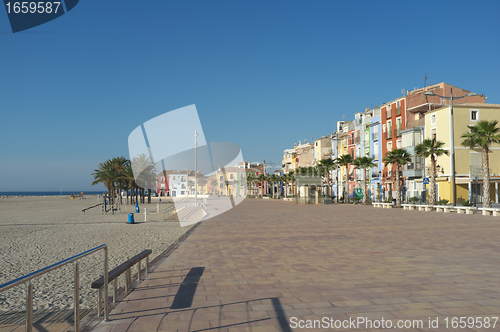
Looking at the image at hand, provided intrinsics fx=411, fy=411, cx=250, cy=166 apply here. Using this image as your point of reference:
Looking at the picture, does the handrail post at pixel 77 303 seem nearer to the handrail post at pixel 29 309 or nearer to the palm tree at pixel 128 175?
the handrail post at pixel 29 309

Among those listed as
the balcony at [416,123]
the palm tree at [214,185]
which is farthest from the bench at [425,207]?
the palm tree at [214,185]

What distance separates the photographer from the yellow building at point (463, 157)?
41.1 metres

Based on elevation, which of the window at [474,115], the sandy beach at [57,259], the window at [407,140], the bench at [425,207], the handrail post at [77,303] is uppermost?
the window at [474,115]

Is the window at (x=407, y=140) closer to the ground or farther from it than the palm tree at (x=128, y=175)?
farther from it

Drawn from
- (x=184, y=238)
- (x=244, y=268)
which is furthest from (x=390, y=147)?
(x=244, y=268)

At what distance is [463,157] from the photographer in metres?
41.6

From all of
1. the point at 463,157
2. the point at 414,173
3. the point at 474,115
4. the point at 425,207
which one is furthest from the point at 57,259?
the point at 414,173

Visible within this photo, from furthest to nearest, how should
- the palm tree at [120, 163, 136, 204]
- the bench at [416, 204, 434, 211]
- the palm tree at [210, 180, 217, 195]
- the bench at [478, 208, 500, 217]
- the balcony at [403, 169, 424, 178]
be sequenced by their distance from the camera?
the palm tree at [210, 180, 217, 195] → the palm tree at [120, 163, 136, 204] → the balcony at [403, 169, 424, 178] → the bench at [416, 204, 434, 211] → the bench at [478, 208, 500, 217]

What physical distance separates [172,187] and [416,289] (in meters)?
155

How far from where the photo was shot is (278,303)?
536cm

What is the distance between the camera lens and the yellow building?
4109cm

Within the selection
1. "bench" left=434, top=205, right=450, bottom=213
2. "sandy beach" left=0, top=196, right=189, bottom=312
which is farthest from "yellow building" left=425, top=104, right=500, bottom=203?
"sandy beach" left=0, top=196, right=189, bottom=312

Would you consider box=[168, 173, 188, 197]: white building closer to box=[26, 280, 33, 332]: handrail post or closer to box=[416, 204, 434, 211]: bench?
box=[416, 204, 434, 211]: bench

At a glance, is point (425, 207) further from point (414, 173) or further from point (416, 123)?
point (416, 123)
